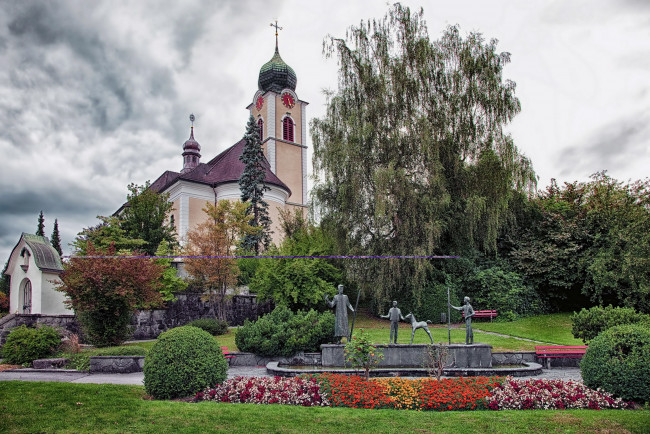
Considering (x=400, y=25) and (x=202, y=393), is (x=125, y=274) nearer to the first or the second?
(x=202, y=393)

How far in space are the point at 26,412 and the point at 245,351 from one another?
782cm

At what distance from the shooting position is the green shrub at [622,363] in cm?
832

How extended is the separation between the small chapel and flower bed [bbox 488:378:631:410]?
98.5 feet

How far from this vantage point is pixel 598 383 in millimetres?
8812

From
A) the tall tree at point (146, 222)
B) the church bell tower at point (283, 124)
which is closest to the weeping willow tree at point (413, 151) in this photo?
the tall tree at point (146, 222)

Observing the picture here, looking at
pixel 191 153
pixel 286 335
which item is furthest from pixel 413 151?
pixel 191 153

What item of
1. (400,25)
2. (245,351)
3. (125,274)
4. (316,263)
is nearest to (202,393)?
(245,351)

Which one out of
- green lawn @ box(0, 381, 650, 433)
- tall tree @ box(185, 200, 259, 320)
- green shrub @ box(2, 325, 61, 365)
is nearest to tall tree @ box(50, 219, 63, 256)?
tall tree @ box(185, 200, 259, 320)

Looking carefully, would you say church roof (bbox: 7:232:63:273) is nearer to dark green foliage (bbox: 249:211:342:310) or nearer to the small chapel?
dark green foliage (bbox: 249:211:342:310)

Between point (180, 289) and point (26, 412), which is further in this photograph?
point (180, 289)

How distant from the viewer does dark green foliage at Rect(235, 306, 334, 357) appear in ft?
46.0

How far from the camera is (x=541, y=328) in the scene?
71.3ft

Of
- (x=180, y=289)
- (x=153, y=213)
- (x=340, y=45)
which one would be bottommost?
(x=180, y=289)

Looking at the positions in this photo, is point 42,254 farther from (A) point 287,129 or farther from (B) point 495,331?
(A) point 287,129
